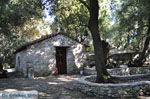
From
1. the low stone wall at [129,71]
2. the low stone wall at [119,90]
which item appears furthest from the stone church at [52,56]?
the low stone wall at [119,90]

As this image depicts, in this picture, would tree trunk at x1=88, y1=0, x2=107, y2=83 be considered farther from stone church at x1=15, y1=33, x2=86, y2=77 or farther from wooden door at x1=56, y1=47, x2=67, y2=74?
wooden door at x1=56, y1=47, x2=67, y2=74

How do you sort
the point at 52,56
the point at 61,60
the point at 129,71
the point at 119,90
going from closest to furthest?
1. the point at 119,90
2. the point at 129,71
3. the point at 52,56
4. the point at 61,60

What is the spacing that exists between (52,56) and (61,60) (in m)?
1.06

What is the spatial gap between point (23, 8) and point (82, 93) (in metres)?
7.75

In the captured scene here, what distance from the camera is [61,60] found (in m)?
15.5

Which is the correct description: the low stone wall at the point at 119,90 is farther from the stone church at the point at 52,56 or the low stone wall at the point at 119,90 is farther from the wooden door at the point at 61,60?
the wooden door at the point at 61,60

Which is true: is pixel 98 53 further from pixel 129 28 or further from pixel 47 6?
pixel 129 28

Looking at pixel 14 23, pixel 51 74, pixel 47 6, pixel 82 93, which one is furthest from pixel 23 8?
pixel 82 93

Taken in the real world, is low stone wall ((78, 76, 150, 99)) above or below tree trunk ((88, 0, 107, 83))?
below

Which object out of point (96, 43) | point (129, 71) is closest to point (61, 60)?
point (129, 71)

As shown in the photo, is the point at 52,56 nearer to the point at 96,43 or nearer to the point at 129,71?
the point at 129,71

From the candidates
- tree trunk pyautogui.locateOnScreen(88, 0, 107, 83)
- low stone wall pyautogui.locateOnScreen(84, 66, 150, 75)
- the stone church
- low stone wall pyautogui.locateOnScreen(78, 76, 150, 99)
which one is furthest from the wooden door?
low stone wall pyautogui.locateOnScreen(78, 76, 150, 99)

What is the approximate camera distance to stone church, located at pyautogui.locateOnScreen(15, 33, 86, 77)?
14.0 meters

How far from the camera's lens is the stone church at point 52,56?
13969mm
